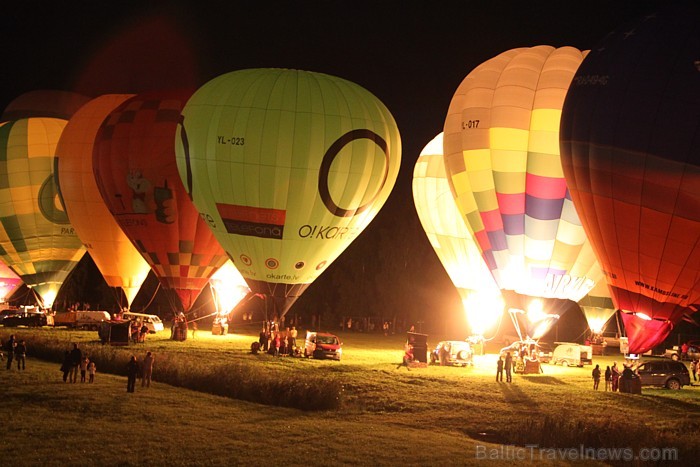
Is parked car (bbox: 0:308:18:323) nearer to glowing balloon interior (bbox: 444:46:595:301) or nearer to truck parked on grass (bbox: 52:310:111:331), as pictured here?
truck parked on grass (bbox: 52:310:111:331)

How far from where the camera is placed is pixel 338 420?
13969 mm

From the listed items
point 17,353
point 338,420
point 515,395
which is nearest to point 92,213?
point 17,353

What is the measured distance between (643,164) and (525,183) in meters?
5.49

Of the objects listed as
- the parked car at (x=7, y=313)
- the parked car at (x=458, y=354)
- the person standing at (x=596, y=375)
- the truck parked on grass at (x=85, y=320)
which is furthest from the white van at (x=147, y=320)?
the person standing at (x=596, y=375)

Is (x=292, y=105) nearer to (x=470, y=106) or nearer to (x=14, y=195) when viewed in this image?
(x=470, y=106)

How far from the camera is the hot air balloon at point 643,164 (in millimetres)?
13984

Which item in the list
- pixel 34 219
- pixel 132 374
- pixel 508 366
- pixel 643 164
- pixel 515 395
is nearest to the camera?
pixel 643 164

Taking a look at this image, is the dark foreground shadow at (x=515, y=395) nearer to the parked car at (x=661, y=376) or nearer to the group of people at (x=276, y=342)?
the parked car at (x=661, y=376)

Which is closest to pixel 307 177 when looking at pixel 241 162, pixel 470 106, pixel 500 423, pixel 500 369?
pixel 241 162

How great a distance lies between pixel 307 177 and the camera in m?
20.0

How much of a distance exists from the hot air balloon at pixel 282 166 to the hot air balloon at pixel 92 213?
21.3 feet

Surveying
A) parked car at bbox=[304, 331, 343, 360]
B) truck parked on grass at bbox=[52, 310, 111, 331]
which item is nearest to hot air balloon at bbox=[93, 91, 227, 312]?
parked car at bbox=[304, 331, 343, 360]

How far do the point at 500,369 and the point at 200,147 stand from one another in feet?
28.1

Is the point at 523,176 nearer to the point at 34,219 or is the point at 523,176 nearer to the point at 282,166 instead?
the point at 282,166
